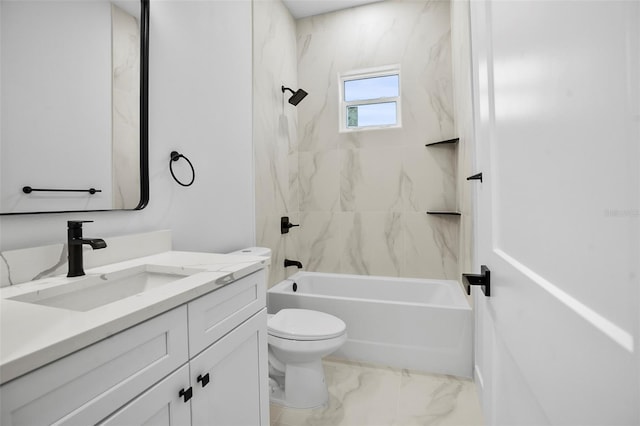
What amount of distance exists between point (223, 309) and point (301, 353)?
0.83 m

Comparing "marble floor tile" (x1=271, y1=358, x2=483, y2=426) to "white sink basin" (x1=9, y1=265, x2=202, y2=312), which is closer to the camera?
"white sink basin" (x1=9, y1=265, x2=202, y2=312)

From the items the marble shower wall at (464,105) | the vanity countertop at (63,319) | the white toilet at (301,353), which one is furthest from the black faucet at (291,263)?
the vanity countertop at (63,319)

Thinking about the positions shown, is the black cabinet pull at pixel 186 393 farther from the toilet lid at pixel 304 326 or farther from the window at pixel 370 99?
A: the window at pixel 370 99

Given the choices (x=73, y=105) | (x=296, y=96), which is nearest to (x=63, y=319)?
(x=73, y=105)

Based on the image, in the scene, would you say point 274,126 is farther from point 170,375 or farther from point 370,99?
point 170,375

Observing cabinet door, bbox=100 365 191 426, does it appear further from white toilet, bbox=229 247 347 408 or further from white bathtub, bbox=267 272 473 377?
white bathtub, bbox=267 272 473 377

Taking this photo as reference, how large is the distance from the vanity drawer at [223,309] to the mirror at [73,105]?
2.08 ft

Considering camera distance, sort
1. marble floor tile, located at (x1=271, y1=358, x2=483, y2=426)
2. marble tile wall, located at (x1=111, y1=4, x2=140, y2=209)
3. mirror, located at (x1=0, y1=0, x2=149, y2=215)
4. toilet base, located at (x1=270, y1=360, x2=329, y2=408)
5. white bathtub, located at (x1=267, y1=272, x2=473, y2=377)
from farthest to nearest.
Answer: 1. white bathtub, located at (x1=267, y1=272, x2=473, y2=377)
2. toilet base, located at (x1=270, y1=360, x2=329, y2=408)
3. marble floor tile, located at (x1=271, y1=358, x2=483, y2=426)
4. marble tile wall, located at (x1=111, y1=4, x2=140, y2=209)
5. mirror, located at (x1=0, y1=0, x2=149, y2=215)

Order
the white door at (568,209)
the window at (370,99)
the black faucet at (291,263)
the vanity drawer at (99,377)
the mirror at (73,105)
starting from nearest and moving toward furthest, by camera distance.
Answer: the white door at (568,209) < the vanity drawer at (99,377) < the mirror at (73,105) < the black faucet at (291,263) < the window at (370,99)

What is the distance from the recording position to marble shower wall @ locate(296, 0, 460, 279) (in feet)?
8.87

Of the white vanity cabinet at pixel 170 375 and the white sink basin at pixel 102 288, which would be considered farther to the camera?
the white sink basin at pixel 102 288

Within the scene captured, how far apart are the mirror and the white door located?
136 centimetres

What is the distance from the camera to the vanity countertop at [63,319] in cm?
51

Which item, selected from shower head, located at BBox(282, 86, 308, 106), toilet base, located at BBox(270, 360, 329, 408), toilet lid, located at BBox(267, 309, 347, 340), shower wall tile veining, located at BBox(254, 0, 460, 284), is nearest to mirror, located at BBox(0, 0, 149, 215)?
toilet lid, located at BBox(267, 309, 347, 340)
